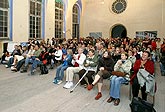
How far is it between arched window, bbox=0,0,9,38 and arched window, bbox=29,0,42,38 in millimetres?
2015

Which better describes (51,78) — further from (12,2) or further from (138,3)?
(138,3)

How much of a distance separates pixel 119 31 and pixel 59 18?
577 cm

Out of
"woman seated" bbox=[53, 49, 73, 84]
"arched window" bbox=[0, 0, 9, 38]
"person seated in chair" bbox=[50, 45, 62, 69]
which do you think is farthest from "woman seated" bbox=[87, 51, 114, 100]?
"arched window" bbox=[0, 0, 9, 38]

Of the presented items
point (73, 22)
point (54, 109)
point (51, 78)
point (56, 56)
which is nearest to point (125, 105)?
point (54, 109)

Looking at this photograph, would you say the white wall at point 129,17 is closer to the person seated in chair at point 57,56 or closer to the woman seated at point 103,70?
the person seated in chair at point 57,56

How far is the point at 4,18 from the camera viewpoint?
445 inches

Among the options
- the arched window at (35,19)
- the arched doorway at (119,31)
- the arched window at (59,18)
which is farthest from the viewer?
the arched doorway at (119,31)

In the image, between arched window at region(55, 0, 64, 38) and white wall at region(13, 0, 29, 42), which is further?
arched window at region(55, 0, 64, 38)

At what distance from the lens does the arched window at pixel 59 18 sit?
15664 millimetres

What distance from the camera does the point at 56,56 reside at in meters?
8.18

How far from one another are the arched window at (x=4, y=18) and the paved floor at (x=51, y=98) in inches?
225

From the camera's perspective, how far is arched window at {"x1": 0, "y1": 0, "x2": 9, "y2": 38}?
36.5ft

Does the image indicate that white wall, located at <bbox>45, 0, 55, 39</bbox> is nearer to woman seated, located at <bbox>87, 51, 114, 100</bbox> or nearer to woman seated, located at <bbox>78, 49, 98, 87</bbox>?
woman seated, located at <bbox>78, 49, 98, 87</bbox>

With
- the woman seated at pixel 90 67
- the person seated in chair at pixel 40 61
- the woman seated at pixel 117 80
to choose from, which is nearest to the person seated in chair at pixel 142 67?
the woman seated at pixel 117 80
